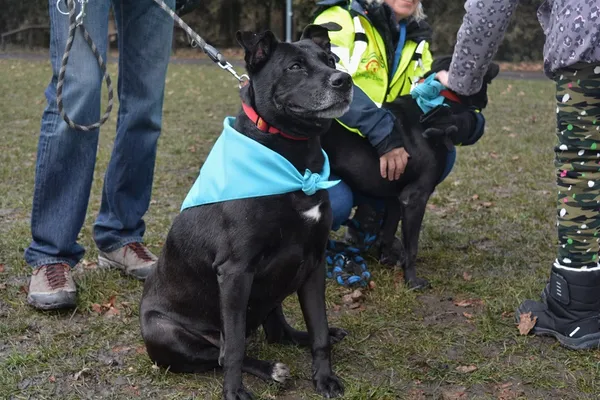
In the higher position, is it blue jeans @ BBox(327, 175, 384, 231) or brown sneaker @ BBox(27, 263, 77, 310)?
blue jeans @ BBox(327, 175, 384, 231)

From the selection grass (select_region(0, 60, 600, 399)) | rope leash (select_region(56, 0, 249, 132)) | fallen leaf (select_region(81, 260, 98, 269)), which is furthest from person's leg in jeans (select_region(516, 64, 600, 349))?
fallen leaf (select_region(81, 260, 98, 269))

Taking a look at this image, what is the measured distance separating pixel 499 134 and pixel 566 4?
20.9 ft

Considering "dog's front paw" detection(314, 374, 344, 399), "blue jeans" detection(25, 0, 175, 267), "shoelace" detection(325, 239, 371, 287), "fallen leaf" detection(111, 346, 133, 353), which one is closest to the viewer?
"dog's front paw" detection(314, 374, 344, 399)

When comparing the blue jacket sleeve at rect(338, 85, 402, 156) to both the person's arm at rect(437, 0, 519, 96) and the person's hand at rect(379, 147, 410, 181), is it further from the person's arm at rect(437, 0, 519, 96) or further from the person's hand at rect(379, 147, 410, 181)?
the person's arm at rect(437, 0, 519, 96)

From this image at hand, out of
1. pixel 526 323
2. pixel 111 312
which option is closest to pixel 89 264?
pixel 111 312

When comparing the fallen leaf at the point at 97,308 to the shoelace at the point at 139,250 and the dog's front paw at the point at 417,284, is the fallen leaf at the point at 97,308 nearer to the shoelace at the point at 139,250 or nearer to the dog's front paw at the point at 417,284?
the shoelace at the point at 139,250

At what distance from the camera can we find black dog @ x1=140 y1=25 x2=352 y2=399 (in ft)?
8.41

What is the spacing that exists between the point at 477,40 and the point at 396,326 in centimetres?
138

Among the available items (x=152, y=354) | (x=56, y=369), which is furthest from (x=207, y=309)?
(x=56, y=369)

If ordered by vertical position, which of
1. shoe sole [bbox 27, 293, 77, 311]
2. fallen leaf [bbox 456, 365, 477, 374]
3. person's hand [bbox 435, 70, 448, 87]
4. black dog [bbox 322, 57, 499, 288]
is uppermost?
person's hand [bbox 435, 70, 448, 87]

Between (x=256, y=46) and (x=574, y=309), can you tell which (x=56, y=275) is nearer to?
(x=256, y=46)

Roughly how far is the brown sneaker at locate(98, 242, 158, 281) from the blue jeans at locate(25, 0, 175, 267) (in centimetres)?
5

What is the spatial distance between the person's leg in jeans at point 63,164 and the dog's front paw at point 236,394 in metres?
1.23

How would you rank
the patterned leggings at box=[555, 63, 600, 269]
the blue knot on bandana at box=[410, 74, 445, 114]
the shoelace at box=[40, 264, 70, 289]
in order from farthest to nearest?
the blue knot on bandana at box=[410, 74, 445, 114], the shoelace at box=[40, 264, 70, 289], the patterned leggings at box=[555, 63, 600, 269]
